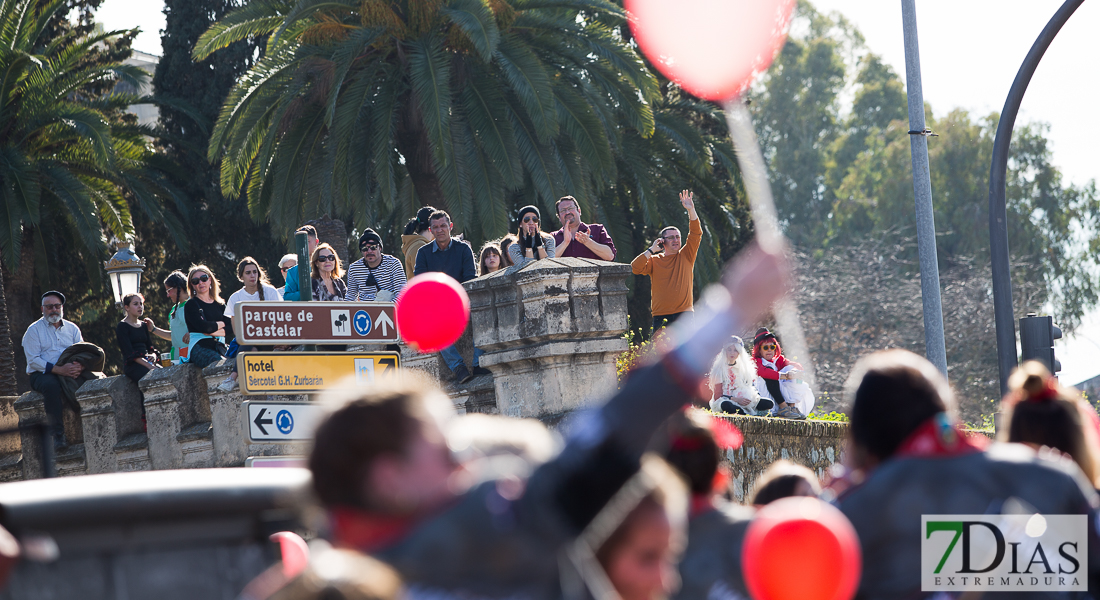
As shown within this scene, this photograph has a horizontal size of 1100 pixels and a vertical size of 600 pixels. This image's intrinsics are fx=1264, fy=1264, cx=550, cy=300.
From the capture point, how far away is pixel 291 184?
16.2 meters

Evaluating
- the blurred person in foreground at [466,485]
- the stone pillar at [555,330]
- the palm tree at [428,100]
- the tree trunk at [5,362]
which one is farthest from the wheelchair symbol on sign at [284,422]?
the tree trunk at [5,362]

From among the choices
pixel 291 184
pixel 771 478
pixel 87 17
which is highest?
pixel 87 17

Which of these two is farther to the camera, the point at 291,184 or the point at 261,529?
the point at 291,184

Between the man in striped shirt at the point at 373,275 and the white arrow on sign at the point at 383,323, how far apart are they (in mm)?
1619

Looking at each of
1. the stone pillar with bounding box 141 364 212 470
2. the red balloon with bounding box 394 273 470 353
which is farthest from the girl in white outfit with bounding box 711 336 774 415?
the red balloon with bounding box 394 273 470 353

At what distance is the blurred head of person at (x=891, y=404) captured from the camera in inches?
117

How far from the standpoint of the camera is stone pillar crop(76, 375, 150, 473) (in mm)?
11609

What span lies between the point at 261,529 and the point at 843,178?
46.5 m

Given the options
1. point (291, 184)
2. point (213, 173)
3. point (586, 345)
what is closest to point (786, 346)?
point (213, 173)

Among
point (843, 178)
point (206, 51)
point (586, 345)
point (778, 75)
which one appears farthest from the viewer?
point (778, 75)

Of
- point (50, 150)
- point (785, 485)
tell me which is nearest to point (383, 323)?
point (785, 485)

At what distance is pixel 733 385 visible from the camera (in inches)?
409

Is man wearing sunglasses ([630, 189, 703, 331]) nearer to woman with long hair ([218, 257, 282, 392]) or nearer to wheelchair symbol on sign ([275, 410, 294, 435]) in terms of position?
woman with long hair ([218, 257, 282, 392])

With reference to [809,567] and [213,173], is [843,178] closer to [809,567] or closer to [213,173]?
[213,173]
